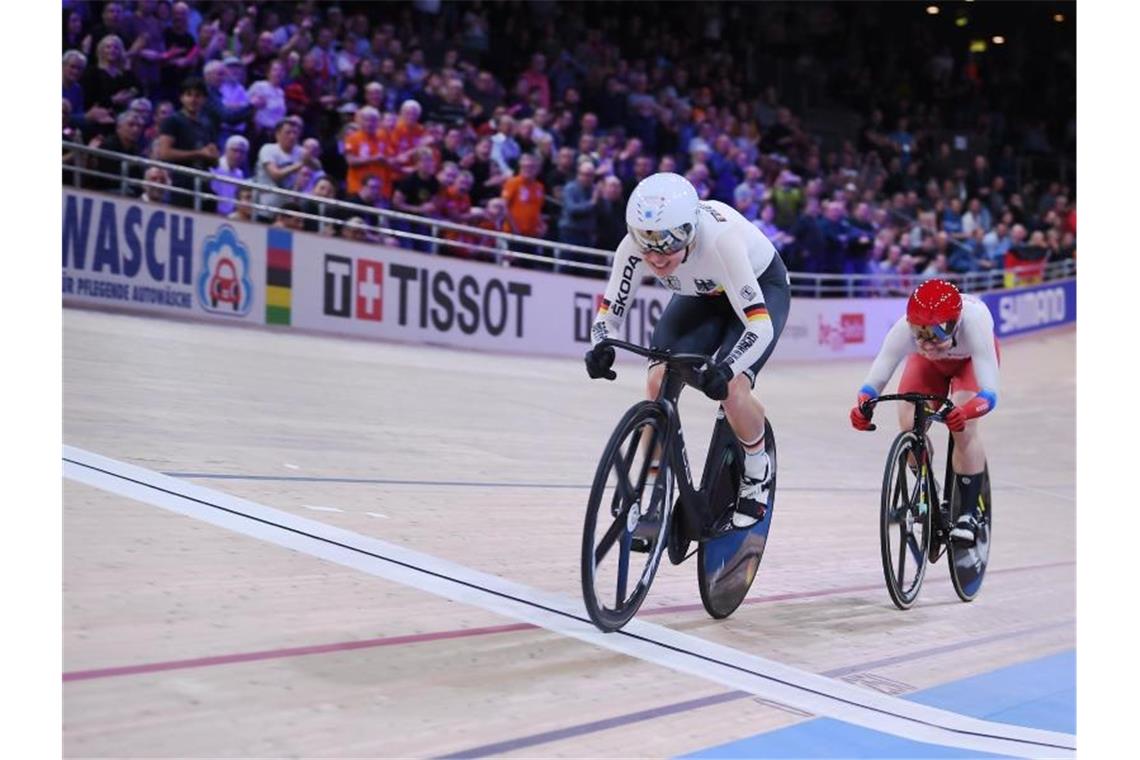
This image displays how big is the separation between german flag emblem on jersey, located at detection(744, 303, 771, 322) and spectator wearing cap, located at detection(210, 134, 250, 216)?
456 centimetres

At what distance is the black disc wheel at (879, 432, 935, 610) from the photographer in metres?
3.96

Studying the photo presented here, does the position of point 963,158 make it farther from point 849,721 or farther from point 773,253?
point 849,721

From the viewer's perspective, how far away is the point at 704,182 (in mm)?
10242

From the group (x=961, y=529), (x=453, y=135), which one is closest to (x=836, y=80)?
(x=453, y=135)

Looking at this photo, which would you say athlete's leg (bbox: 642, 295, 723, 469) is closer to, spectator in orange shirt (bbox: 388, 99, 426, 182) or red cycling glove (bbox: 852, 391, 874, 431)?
red cycling glove (bbox: 852, 391, 874, 431)

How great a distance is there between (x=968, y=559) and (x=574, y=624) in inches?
72.0

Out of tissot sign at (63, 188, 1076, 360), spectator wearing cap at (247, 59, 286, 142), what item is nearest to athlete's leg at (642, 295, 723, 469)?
tissot sign at (63, 188, 1076, 360)

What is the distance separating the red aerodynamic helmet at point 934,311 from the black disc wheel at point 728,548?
686 millimetres

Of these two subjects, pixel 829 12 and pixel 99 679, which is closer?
pixel 99 679

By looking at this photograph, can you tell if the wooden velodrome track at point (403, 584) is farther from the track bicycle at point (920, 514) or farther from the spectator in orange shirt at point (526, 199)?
the spectator in orange shirt at point (526, 199)

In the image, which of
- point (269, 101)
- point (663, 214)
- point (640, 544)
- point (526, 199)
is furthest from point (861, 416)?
point (526, 199)
